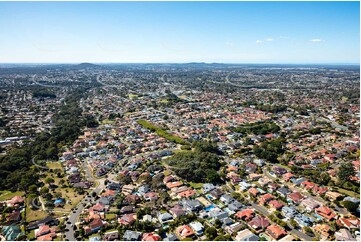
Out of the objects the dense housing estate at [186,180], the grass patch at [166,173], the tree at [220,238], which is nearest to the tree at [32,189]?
the dense housing estate at [186,180]

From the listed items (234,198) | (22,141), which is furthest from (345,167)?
(22,141)

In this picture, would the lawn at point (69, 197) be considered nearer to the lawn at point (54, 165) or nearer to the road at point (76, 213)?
the road at point (76, 213)

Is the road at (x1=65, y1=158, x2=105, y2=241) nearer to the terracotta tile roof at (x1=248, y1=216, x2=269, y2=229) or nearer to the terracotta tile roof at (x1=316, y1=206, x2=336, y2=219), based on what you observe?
the terracotta tile roof at (x1=248, y1=216, x2=269, y2=229)

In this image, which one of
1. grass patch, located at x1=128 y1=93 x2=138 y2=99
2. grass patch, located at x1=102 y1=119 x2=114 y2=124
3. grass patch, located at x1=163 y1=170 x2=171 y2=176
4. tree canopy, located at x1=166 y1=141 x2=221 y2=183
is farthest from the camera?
grass patch, located at x1=128 y1=93 x2=138 y2=99

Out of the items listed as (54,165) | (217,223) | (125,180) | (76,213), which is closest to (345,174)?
(217,223)

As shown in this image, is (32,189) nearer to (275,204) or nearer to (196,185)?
(196,185)

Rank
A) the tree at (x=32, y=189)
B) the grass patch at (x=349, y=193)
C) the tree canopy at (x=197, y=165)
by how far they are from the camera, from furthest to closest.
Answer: the tree canopy at (x=197, y=165), the tree at (x=32, y=189), the grass patch at (x=349, y=193)

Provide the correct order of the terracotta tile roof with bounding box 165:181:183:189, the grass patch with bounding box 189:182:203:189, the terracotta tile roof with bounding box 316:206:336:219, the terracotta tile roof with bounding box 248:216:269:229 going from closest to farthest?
1. the terracotta tile roof with bounding box 248:216:269:229
2. the terracotta tile roof with bounding box 316:206:336:219
3. the terracotta tile roof with bounding box 165:181:183:189
4. the grass patch with bounding box 189:182:203:189

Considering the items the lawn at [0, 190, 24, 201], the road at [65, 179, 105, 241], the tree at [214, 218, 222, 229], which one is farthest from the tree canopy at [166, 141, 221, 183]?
the lawn at [0, 190, 24, 201]

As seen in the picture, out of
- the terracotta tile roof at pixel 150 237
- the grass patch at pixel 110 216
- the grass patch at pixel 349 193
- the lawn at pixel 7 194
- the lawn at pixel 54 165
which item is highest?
the lawn at pixel 54 165
